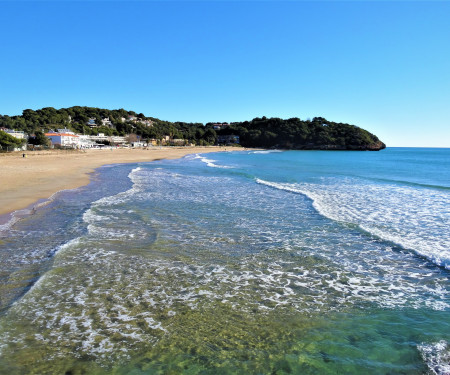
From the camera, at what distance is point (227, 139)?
169500 millimetres

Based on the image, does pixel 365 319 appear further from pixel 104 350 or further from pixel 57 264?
pixel 57 264

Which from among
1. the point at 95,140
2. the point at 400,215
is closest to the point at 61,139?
the point at 95,140

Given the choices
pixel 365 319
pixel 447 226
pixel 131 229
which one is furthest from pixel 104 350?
pixel 447 226

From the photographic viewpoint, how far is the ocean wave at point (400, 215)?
8180mm

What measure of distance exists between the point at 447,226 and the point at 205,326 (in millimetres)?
9452

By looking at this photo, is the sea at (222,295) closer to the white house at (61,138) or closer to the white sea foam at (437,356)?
the white sea foam at (437,356)

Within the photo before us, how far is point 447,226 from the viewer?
10.1m

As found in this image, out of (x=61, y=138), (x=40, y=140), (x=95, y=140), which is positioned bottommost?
(x=40, y=140)

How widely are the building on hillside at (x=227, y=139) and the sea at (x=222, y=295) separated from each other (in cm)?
15895

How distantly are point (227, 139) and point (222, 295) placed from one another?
16658 centimetres

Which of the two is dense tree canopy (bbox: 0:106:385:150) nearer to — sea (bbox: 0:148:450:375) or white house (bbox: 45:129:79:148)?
white house (bbox: 45:129:79:148)

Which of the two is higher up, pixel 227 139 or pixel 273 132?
pixel 273 132

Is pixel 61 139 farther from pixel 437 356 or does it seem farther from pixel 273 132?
pixel 273 132

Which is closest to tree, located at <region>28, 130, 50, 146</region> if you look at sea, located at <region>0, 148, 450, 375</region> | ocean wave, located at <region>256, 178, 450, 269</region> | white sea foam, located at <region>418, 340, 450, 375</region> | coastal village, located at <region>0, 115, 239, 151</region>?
coastal village, located at <region>0, 115, 239, 151</region>
